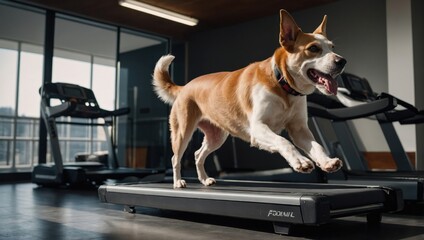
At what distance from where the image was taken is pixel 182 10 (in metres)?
6.33

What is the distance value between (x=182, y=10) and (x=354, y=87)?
3434 mm

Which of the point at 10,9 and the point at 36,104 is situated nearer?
the point at 10,9

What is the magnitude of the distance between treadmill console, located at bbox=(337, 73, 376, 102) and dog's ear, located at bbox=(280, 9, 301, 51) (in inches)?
71.9

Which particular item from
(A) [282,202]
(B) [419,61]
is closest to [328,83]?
(A) [282,202]

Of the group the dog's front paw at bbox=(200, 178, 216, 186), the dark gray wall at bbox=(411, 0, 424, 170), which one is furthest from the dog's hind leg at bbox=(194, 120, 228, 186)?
the dark gray wall at bbox=(411, 0, 424, 170)

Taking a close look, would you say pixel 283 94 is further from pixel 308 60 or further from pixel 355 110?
pixel 355 110

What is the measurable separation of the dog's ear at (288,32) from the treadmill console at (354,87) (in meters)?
1.83

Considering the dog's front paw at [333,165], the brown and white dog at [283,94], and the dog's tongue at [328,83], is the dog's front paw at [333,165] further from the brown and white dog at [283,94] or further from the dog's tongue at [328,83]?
the dog's tongue at [328,83]

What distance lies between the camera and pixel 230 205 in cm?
203

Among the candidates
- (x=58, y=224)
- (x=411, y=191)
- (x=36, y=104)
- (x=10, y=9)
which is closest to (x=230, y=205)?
(x=58, y=224)

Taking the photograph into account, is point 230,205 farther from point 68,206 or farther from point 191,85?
point 68,206

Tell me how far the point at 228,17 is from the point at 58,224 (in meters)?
5.21

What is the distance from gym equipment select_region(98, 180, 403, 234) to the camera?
1.78 m

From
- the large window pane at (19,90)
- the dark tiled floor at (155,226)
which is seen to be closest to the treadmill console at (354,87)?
the dark tiled floor at (155,226)
